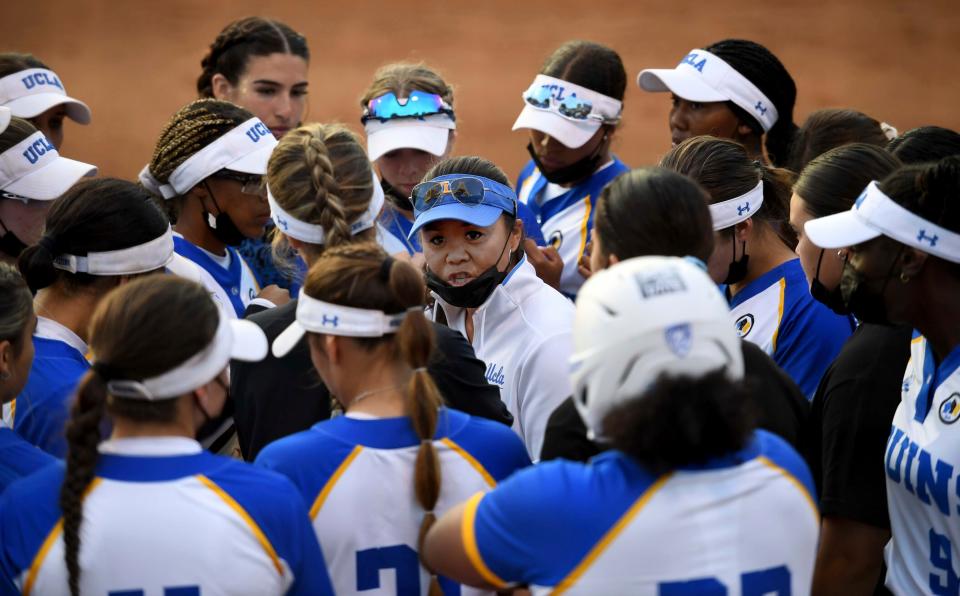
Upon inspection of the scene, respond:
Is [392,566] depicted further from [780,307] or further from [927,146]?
[927,146]

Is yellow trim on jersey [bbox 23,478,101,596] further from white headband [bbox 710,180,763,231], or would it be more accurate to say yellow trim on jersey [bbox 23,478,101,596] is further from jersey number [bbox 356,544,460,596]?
white headband [bbox 710,180,763,231]

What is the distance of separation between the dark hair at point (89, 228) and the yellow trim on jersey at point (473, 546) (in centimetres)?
166

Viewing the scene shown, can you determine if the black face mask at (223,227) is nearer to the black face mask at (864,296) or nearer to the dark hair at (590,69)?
the dark hair at (590,69)

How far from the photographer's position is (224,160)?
423cm

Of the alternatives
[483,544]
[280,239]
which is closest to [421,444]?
[483,544]

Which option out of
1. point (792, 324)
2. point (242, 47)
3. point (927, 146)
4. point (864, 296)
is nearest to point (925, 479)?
point (864, 296)

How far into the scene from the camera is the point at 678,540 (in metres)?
2.07

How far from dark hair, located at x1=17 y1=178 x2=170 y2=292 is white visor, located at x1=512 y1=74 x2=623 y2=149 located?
233 centimetres

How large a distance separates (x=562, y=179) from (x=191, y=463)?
3.38m

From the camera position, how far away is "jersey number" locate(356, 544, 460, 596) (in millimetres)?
2506

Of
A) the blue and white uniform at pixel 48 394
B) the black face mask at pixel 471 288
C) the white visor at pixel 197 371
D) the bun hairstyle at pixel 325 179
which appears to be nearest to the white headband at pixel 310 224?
the bun hairstyle at pixel 325 179

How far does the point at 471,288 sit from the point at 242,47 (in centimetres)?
290

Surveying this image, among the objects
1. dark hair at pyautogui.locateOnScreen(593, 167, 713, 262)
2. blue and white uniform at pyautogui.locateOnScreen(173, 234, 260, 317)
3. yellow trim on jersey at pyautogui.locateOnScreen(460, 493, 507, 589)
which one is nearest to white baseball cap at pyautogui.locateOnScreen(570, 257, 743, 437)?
yellow trim on jersey at pyautogui.locateOnScreen(460, 493, 507, 589)

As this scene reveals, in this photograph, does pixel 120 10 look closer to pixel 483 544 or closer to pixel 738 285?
pixel 738 285
